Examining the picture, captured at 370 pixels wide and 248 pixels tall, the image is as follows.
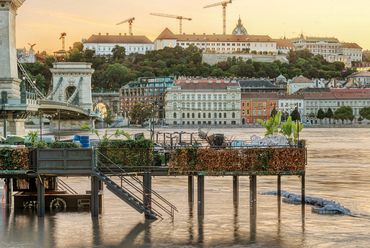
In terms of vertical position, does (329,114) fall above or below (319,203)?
above

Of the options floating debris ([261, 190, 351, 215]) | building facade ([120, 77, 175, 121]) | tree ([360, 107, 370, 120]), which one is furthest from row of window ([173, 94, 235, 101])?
floating debris ([261, 190, 351, 215])

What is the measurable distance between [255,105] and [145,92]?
30604mm

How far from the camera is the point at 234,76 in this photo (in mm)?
198625

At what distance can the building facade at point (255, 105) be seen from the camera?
163 meters

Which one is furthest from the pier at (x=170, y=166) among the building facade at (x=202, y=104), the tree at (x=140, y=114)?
the building facade at (x=202, y=104)

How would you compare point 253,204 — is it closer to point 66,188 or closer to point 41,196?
point 41,196

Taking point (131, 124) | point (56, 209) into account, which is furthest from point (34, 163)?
point (131, 124)

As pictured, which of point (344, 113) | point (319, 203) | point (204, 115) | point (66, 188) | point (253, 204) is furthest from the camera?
point (204, 115)

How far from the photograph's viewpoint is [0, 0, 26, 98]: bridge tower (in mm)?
40625

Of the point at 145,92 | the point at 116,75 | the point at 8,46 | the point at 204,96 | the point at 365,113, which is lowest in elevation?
the point at 365,113

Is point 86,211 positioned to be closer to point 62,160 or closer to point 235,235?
point 62,160

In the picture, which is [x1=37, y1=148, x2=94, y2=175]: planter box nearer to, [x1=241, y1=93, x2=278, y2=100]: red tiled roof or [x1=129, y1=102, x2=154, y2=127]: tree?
[x1=129, y1=102, x2=154, y2=127]: tree

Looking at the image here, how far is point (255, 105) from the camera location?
164 metres

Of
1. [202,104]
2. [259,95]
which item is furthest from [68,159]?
[259,95]
